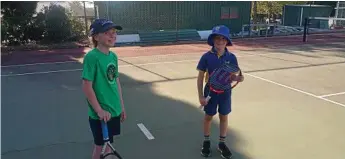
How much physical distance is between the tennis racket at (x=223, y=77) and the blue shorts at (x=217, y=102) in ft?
0.33

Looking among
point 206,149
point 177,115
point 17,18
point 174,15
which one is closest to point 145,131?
point 177,115

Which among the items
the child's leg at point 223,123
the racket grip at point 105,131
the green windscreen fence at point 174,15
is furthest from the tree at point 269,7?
Answer: the racket grip at point 105,131

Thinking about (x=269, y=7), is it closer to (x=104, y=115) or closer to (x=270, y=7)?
(x=270, y=7)

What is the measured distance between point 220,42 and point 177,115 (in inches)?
91.4

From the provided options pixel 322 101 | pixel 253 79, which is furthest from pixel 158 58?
pixel 322 101

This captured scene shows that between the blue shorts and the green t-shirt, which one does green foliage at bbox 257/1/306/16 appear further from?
the green t-shirt

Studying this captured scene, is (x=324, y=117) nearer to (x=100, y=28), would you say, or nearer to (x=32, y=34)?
(x=100, y=28)

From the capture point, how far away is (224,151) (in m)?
4.07

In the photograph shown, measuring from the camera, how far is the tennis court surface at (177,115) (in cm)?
432

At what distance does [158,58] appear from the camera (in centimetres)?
1289

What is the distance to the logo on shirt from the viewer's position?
2.95 m

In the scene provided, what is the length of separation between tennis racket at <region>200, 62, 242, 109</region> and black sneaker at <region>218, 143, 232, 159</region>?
0.79 metres

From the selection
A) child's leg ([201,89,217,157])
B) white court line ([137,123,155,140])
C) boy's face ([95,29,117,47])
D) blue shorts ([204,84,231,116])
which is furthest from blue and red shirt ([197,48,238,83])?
white court line ([137,123,155,140])

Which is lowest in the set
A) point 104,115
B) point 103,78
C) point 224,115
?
point 224,115
